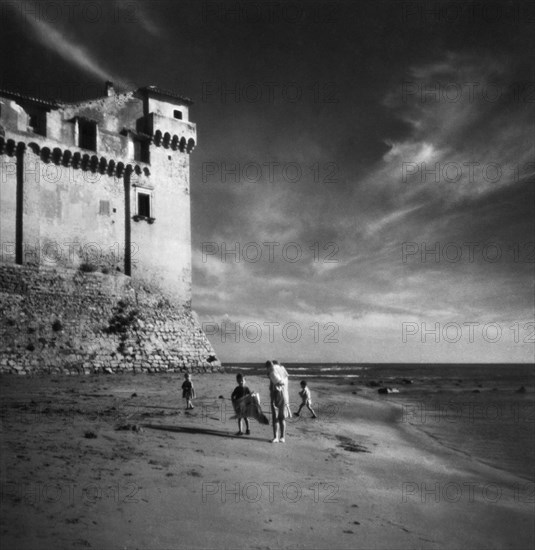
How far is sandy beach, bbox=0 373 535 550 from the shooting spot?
5344mm

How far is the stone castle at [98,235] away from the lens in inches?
1009

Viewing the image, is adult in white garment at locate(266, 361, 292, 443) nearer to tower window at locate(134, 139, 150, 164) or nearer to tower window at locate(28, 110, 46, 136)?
tower window at locate(28, 110, 46, 136)

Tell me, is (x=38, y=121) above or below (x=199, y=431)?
above

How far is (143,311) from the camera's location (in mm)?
29578

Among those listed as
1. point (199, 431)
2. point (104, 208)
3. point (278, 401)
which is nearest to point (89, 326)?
point (104, 208)

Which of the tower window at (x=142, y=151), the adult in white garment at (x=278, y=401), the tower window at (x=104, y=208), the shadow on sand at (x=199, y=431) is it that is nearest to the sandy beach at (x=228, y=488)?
the shadow on sand at (x=199, y=431)

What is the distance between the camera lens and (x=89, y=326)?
88.2 ft

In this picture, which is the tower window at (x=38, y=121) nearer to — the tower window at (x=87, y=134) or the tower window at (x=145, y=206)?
the tower window at (x=87, y=134)

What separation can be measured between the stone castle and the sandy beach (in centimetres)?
1289

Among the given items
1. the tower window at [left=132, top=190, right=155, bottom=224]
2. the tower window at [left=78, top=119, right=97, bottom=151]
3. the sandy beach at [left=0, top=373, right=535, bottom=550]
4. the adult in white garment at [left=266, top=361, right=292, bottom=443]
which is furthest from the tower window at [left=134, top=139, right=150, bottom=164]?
the adult in white garment at [left=266, top=361, right=292, bottom=443]

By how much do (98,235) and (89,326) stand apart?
18.4 ft

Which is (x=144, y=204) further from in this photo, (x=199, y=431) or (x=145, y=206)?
(x=199, y=431)

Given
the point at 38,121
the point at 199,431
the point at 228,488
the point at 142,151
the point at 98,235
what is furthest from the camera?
the point at 142,151

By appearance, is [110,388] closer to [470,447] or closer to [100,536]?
[470,447]
